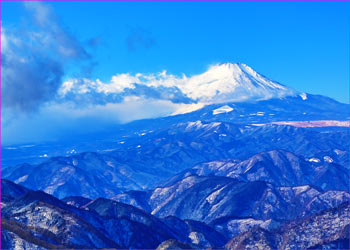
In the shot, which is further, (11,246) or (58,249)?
(58,249)
